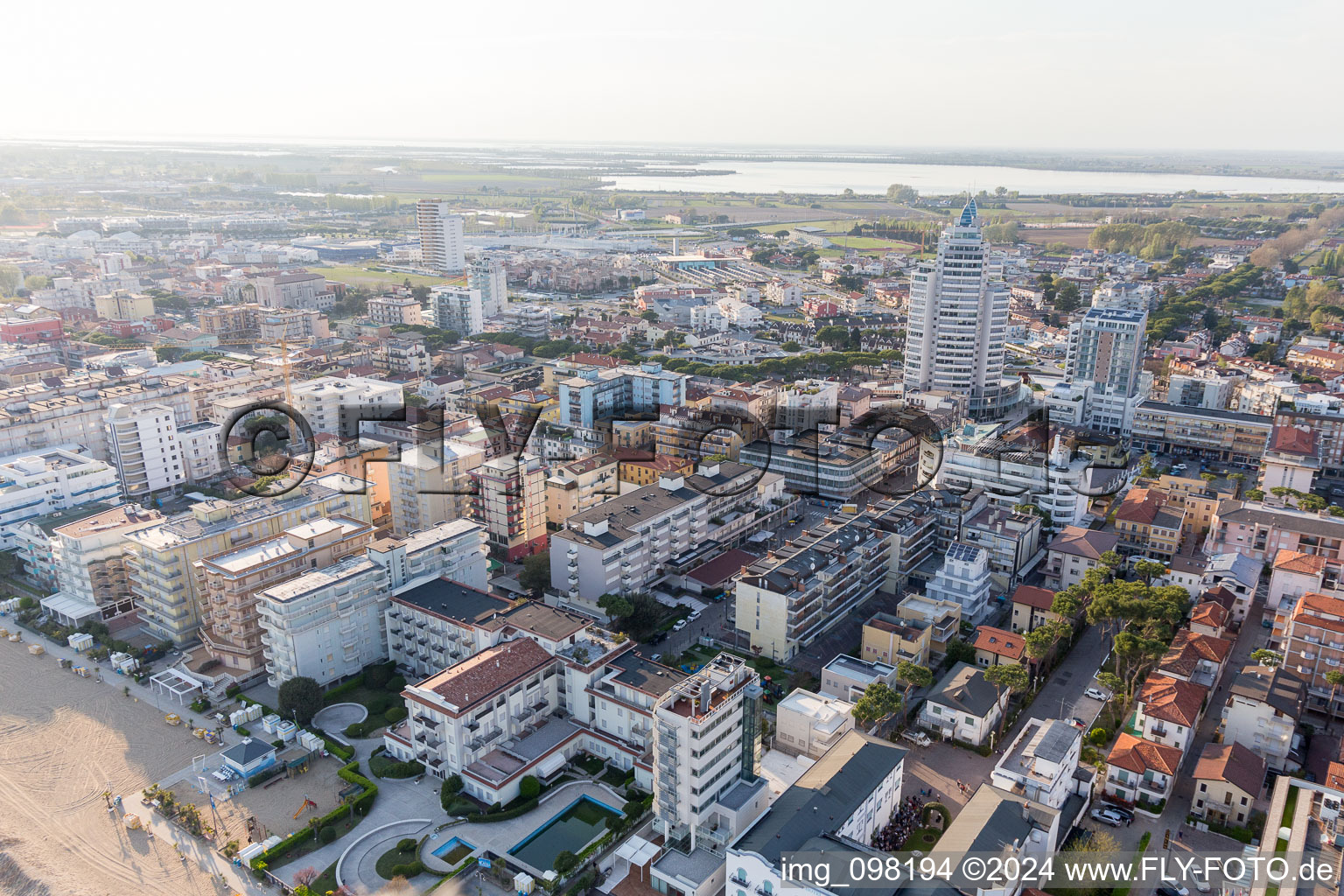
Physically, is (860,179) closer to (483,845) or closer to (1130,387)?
(1130,387)

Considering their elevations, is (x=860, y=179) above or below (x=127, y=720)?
above

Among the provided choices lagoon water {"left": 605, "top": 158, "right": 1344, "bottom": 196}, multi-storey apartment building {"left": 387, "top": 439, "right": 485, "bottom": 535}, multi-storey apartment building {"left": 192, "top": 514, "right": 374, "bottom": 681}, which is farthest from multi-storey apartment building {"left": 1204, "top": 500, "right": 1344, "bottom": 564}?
lagoon water {"left": 605, "top": 158, "right": 1344, "bottom": 196}

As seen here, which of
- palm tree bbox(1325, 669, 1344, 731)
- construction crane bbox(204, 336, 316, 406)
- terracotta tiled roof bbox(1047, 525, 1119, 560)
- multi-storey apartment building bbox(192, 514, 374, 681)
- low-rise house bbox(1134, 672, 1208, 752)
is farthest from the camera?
construction crane bbox(204, 336, 316, 406)

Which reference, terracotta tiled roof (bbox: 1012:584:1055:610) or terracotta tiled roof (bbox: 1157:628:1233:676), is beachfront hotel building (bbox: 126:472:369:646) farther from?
terracotta tiled roof (bbox: 1157:628:1233:676)

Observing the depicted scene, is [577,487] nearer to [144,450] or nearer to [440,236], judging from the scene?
[144,450]

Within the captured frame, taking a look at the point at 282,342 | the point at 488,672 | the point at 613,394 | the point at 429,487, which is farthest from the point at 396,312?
the point at 488,672

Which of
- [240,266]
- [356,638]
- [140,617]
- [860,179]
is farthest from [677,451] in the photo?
[860,179]

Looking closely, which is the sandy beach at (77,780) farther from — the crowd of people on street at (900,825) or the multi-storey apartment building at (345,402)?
the multi-storey apartment building at (345,402)
